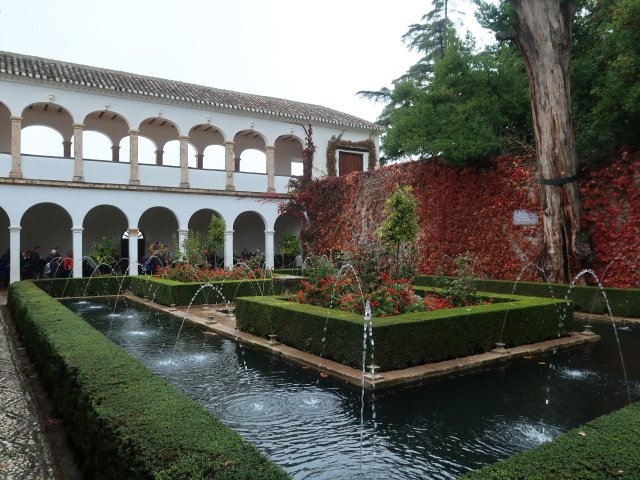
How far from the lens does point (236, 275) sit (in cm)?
1319

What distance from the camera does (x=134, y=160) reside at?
711 inches

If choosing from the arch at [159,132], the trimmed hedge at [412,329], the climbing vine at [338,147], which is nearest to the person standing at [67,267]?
the arch at [159,132]

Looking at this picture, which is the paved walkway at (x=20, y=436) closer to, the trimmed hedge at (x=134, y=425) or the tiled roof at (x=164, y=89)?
the trimmed hedge at (x=134, y=425)

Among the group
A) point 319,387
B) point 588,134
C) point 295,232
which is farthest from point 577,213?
point 295,232

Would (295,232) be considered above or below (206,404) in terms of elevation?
above

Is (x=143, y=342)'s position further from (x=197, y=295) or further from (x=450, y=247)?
(x=450, y=247)

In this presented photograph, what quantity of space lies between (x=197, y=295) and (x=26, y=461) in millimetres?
8229

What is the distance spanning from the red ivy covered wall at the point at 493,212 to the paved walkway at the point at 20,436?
8.06 m

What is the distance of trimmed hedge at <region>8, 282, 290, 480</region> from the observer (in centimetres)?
225

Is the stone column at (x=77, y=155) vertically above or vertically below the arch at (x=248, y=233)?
above

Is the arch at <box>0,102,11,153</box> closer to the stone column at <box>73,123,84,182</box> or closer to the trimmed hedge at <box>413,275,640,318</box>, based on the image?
the stone column at <box>73,123,84,182</box>

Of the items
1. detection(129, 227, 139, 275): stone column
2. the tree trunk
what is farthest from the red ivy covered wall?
detection(129, 227, 139, 275): stone column

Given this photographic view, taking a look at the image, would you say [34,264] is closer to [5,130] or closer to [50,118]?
[5,130]

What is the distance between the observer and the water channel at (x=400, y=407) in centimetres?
334
